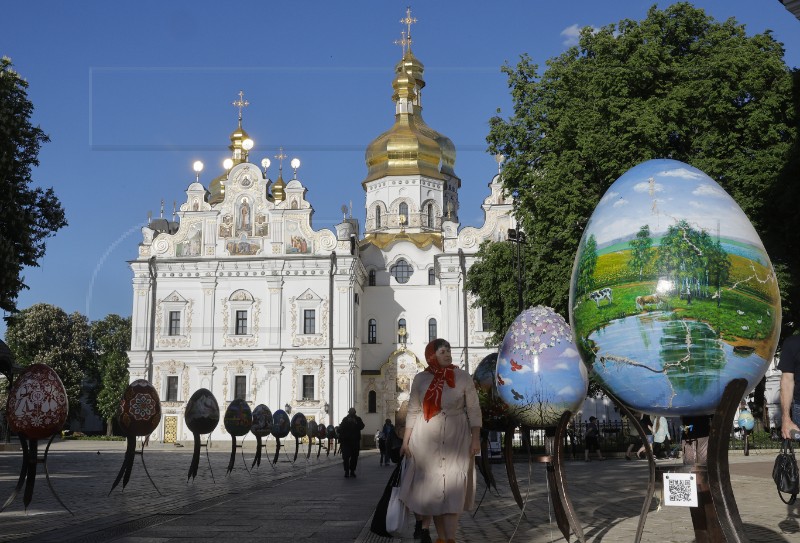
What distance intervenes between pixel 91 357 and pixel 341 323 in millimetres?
29551

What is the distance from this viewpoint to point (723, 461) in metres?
5.77

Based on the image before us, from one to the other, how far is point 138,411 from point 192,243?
145 feet

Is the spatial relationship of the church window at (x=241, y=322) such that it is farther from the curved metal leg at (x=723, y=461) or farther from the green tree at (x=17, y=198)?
the curved metal leg at (x=723, y=461)

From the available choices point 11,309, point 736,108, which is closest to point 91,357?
point 11,309

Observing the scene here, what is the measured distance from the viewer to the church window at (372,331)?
60125mm

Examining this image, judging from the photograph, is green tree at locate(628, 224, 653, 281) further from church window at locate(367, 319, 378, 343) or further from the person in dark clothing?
church window at locate(367, 319, 378, 343)

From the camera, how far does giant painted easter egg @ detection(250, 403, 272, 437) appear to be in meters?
25.3

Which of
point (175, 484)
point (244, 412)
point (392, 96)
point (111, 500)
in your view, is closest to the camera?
point (111, 500)

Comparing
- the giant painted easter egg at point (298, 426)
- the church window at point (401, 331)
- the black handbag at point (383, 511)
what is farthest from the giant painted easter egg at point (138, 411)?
the church window at point (401, 331)

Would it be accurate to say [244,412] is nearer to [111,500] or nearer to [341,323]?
[111,500]

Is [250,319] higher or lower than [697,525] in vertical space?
higher

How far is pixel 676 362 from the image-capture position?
19.1ft

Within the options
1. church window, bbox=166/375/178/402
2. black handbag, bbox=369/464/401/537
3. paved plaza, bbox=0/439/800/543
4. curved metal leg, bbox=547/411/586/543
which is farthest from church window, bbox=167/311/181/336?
curved metal leg, bbox=547/411/586/543

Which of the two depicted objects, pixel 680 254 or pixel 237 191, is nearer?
pixel 680 254
